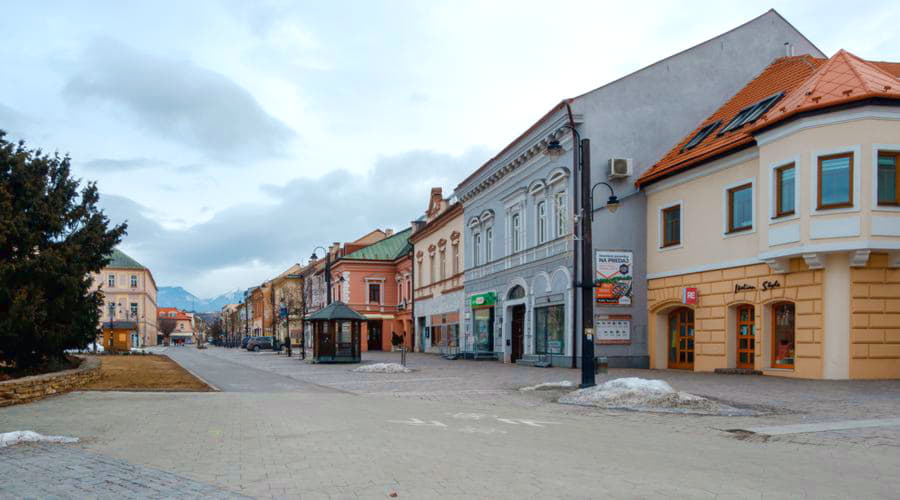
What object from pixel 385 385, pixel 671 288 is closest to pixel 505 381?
pixel 385 385

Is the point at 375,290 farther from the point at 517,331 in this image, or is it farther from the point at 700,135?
the point at 700,135

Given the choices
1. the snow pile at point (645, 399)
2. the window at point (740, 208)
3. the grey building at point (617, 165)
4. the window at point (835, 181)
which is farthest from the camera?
the grey building at point (617, 165)

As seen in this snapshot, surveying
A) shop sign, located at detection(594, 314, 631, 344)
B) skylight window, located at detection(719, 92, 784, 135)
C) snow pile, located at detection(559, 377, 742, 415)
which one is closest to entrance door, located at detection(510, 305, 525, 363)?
shop sign, located at detection(594, 314, 631, 344)

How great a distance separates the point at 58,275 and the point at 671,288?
18523 millimetres

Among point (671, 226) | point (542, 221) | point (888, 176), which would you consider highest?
point (888, 176)

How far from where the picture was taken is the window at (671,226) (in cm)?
2481

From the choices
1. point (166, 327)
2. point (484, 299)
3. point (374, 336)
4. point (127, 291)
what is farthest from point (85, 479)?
point (166, 327)

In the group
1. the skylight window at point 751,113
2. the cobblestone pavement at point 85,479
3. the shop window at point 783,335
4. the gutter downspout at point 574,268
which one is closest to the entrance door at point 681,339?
the gutter downspout at point 574,268

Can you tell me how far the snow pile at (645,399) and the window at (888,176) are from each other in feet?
28.2

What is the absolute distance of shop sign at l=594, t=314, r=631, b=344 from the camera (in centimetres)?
2552

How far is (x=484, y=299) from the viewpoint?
37.1 metres

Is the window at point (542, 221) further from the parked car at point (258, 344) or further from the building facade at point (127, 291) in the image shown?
the building facade at point (127, 291)

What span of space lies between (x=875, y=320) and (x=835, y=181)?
11.7ft

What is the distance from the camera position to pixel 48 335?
Answer: 17.5m
